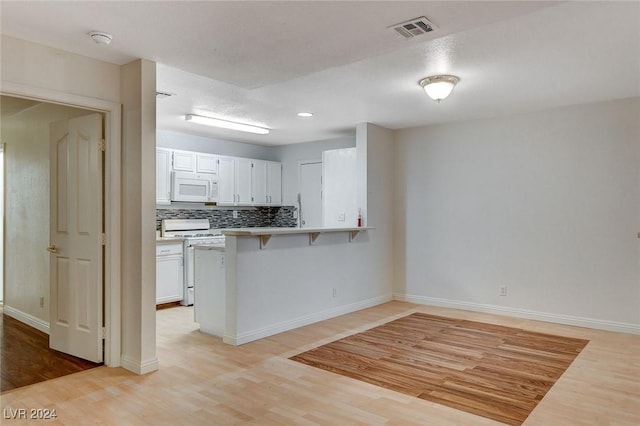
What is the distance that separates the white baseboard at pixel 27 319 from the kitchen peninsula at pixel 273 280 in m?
1.63

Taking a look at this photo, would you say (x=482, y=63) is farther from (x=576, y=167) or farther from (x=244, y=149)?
(x=244, y=149)

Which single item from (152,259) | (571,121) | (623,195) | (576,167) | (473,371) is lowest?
(473,371)

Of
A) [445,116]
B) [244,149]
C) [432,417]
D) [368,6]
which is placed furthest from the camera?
[244,149]

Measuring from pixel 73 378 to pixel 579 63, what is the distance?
459cm

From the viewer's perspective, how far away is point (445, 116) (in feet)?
17.4

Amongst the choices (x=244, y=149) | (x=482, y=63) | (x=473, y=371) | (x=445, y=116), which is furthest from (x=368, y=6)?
(x=244, y=149)

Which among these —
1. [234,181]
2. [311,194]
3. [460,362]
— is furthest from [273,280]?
[311,194]

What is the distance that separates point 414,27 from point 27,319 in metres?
5.05

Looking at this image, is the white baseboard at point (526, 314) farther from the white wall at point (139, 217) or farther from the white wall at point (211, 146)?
the white wall at point (139, 217)

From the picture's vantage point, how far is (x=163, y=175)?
5.89 meters

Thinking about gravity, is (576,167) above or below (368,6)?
below

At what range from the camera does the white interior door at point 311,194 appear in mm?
7082

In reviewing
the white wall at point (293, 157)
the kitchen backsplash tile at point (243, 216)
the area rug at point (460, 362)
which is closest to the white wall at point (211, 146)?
the white wall at point (293, 157)

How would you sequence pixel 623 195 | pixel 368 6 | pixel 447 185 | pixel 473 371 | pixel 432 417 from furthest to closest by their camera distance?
pixel 447 185, pixel 623 195, pixel 473 371, pixel 432 417, pixel 368 6
